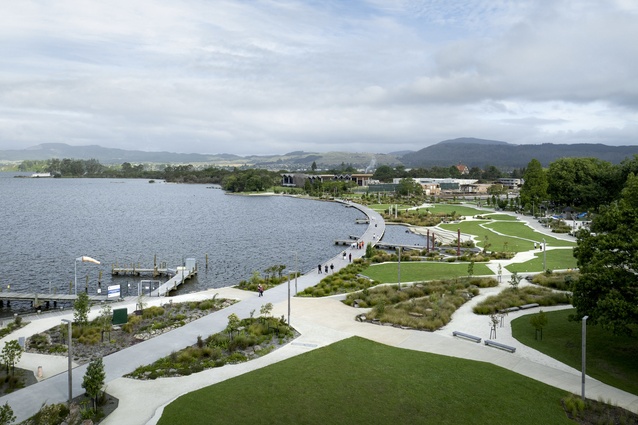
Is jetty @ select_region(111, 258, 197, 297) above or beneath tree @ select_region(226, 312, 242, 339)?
beneath

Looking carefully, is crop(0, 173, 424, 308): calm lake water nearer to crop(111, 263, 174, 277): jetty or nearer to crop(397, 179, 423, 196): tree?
crop(111, 263, 174, 277): jetty

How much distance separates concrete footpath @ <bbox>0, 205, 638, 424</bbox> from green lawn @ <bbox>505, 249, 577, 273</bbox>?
11874 millimetres

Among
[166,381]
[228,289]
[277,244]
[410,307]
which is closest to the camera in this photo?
[166,381]

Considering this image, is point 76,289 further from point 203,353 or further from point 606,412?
point 606,412

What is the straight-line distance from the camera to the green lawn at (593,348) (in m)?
20.6

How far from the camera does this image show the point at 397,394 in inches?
733

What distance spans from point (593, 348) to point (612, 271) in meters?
4.99

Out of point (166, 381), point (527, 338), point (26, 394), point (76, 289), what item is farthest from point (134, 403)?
point (76, 289)

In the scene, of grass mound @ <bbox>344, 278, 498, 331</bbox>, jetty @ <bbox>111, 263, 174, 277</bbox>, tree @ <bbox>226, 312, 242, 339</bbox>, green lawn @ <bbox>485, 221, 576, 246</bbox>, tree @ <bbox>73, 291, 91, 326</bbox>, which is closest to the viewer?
tree @ <bbox>226, 312, 242, 339</bbox>

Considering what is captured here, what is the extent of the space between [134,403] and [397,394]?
1034 cm

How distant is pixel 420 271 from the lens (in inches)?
1741

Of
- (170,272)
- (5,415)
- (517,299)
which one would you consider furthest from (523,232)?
(5,415)

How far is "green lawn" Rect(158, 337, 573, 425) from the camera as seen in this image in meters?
16.8

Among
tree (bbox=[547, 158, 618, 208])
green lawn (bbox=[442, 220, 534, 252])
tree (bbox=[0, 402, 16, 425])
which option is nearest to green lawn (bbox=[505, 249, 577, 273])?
green lawn (bbox=[442, 220, 534, 252])
